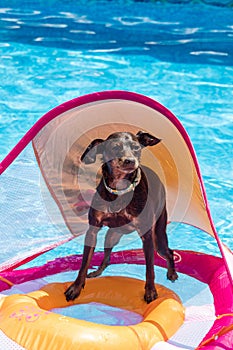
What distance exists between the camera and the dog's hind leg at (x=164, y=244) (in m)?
3.49

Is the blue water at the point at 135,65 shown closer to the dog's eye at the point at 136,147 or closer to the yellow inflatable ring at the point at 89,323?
the yellow inflatable ring at the point at 89,323

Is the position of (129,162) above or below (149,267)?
above

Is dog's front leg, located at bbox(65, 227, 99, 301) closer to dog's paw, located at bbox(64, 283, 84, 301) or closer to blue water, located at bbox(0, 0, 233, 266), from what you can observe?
dog's paw, located at bbox(64, 283, 84, 301)

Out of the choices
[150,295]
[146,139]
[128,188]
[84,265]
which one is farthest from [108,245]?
[146,139]

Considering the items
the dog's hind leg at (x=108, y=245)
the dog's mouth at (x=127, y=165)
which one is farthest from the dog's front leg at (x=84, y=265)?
the dog's mouth at (x=127, y=165)

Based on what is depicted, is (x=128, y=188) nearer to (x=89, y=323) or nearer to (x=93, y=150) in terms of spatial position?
(x=93, y=150)

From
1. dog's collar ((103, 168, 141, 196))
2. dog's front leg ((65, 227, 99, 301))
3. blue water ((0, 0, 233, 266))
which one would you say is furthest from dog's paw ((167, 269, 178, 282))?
blue water ((0, 0, 233, 266))

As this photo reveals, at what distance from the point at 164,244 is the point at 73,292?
0.54m

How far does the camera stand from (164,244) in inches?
140

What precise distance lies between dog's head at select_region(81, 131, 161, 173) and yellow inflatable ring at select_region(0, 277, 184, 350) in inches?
28.0

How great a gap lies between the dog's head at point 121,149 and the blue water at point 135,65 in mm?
1326

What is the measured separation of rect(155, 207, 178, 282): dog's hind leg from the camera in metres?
3.49

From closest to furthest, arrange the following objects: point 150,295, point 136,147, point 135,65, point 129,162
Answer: point 129,162 → point 136,147 → point 150,295 → point 135,65

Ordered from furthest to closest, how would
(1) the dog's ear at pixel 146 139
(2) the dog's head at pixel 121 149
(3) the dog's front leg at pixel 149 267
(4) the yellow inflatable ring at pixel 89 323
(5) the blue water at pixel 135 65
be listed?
(5) the blue water at pixel 135 65 < (3) the dog's front leg at pixel 149 267 < (1) the dog's ear at pixel 146 139 < (2) the dog's head at pixel 121 149 < (4) the yellow inflatable ring at pixel 89 323
